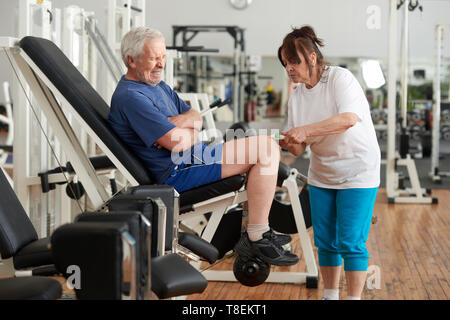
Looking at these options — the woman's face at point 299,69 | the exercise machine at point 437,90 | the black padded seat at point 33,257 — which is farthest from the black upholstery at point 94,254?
the exercise machine at point 437,90

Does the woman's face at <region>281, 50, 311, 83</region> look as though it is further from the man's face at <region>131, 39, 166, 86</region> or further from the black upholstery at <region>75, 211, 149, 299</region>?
the black upholstery at <region>75, 211, 149, 299</region>

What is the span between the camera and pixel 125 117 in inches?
81.4

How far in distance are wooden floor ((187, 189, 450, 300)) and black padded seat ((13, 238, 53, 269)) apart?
1094 millimetres

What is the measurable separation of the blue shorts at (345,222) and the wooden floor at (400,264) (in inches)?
22.4

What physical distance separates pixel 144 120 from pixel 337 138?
0.70 m

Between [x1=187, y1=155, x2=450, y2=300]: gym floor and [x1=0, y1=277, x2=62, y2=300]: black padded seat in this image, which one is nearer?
[x1=0, y1=277, x2=62, y2=300]: black padded seat

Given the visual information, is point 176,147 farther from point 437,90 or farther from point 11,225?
point 437,90

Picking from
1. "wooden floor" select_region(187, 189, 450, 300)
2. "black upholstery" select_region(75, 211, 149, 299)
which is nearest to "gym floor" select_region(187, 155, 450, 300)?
"wooden floor" select_region(187, 189, 450, 300)

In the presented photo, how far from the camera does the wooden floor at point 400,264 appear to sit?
279 centimetres

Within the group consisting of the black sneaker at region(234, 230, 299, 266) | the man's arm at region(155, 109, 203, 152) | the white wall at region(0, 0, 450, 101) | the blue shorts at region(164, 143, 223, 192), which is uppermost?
the white wall at region(0, 0, 450, 101)

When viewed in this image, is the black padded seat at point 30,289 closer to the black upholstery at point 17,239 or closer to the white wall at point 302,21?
the black upholstery at point 17,239

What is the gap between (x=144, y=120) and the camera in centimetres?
202

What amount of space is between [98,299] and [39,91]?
4.19ft

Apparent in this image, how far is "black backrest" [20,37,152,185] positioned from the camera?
80.6 inches
